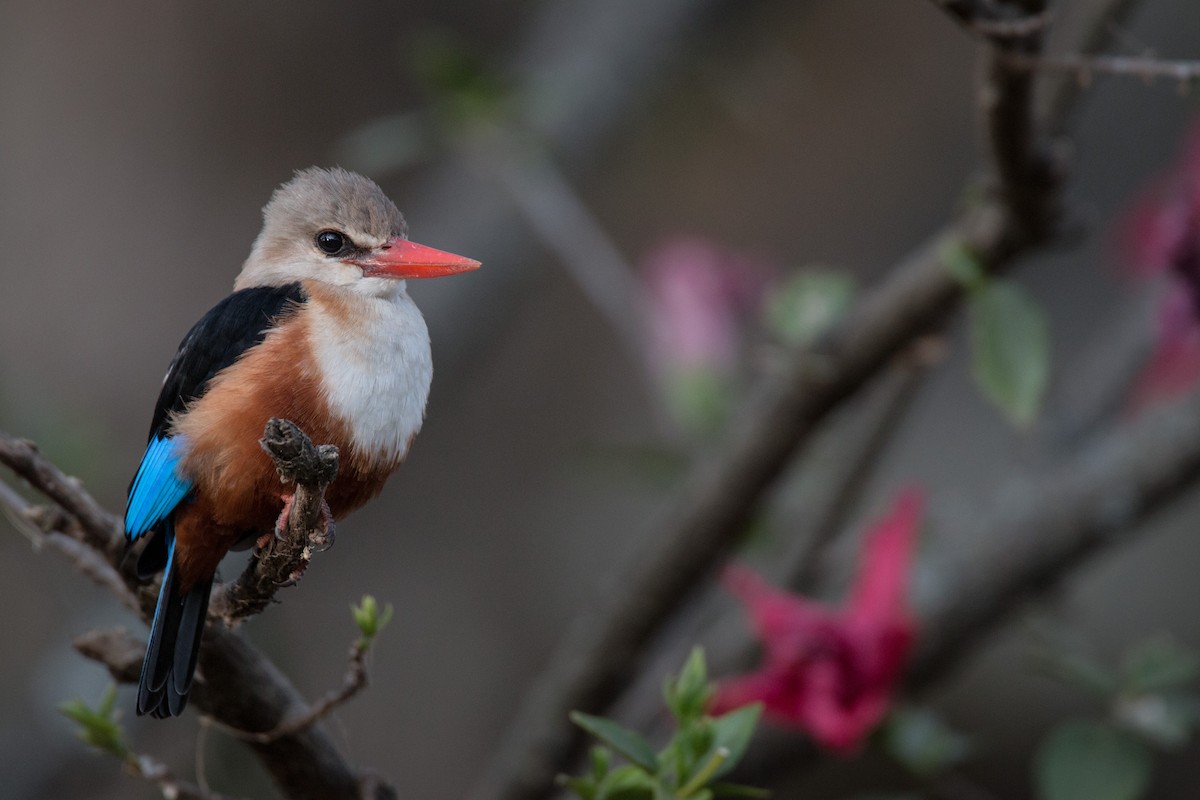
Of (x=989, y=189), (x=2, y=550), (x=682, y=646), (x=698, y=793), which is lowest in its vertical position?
(x=682, y=646)

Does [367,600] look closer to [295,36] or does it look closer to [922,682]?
[922,682]

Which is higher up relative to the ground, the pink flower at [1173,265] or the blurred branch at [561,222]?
the blurred branch at [561,222]

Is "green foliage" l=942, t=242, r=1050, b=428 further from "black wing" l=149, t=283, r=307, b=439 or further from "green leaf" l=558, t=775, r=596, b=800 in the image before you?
"black wing" l=149, t=283, r=307, b=439

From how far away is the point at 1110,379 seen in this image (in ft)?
8.35

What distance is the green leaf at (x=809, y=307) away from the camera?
192 cm

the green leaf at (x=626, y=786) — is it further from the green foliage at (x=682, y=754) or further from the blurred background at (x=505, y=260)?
the blurred background at (x=505, y=260)

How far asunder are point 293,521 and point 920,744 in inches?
51.7

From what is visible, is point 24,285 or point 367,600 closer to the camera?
point 367,600

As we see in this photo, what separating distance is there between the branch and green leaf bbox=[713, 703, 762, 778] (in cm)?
41

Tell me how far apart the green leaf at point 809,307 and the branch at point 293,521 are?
3.55 feet

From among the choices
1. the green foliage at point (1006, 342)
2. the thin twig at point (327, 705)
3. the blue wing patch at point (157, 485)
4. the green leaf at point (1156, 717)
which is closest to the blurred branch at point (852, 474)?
the green foliage at point (1006, 342)

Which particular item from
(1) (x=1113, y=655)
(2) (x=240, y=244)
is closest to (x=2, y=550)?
(2) (x=240, y=244)

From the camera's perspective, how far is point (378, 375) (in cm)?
99

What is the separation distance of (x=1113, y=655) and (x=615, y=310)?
6.34 feet
